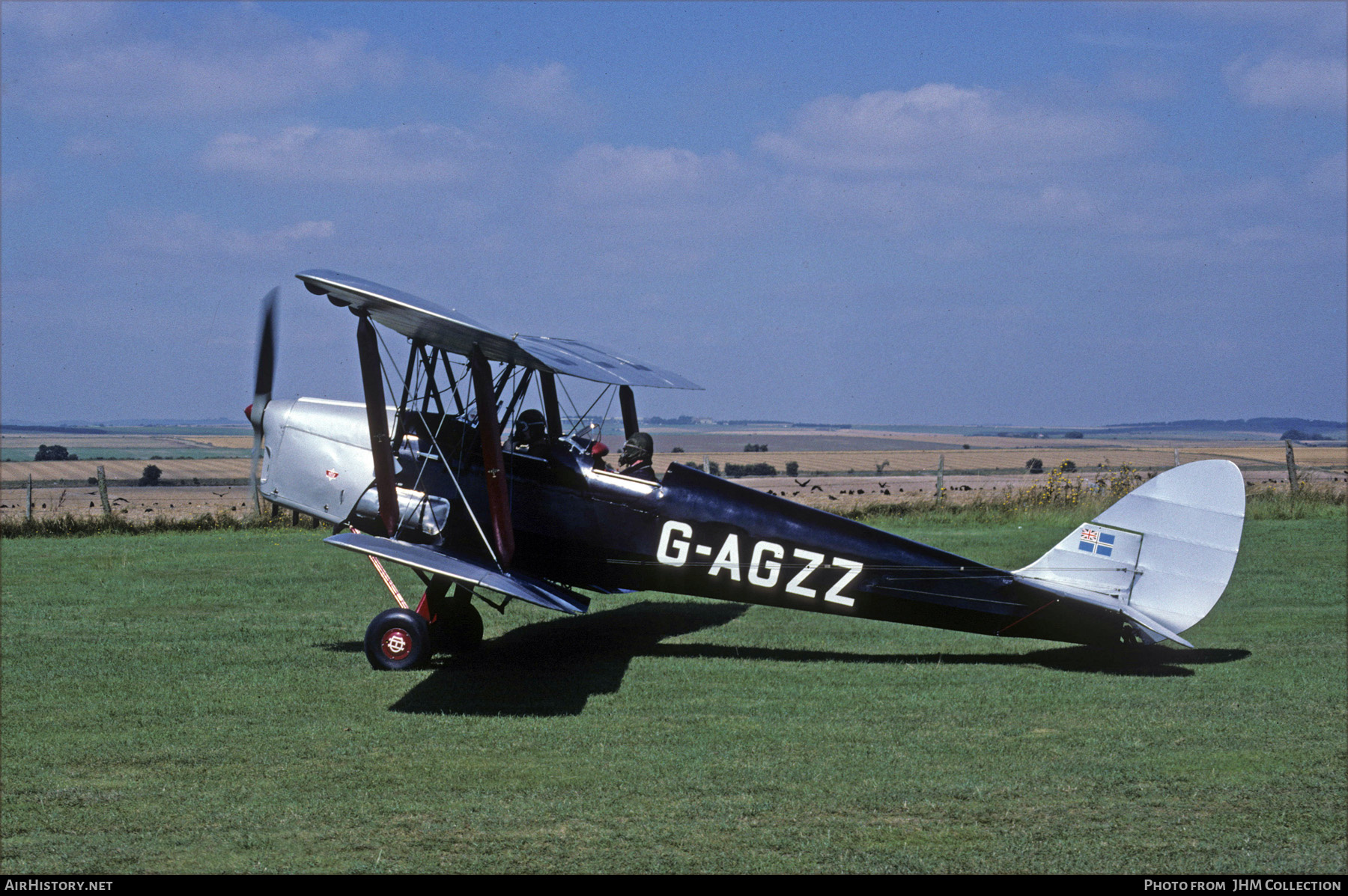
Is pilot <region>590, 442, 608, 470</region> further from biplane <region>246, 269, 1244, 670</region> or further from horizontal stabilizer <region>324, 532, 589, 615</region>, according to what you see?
horizontal stabilizer <region>324, 532, 589, 615</region>

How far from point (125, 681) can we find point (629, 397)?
525 centimetres

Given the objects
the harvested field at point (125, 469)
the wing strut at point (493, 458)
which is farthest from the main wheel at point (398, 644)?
the harvested field at point (125, 469)

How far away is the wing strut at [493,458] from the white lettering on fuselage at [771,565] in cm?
158

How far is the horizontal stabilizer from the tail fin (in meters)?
4.02

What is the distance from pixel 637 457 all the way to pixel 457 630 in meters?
2.37

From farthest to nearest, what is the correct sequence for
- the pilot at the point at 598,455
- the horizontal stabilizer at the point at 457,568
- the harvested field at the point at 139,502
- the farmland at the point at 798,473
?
1. the farmland at the point at 798,473
2. the harvested field at the point at 139,502
3. the pilot at the point at 598,455
4. the horizontal stabilizer at the point at 457,568

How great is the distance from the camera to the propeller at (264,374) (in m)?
10.2

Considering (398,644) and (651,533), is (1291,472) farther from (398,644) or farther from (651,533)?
(398,644)

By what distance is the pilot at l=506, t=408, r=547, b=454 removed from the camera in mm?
9773

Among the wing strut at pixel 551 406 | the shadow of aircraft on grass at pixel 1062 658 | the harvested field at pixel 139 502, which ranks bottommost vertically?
the shadow of aircraft on grass at pixel 1062 658

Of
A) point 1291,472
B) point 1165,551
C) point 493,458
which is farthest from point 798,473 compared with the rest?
point 493,458

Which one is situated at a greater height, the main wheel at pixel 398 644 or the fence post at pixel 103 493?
the fence post at pixel 103 493

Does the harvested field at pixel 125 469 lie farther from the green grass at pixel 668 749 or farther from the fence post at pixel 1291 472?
the green grass at pixel 668 749
